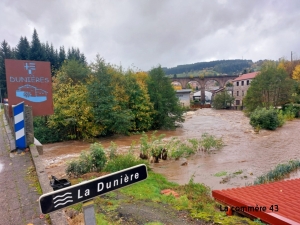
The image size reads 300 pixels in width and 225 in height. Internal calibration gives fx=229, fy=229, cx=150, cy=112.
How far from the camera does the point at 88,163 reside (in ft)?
29.4

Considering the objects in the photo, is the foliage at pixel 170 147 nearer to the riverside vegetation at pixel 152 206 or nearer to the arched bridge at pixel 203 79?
the riverside vegetation at pixel 152 206

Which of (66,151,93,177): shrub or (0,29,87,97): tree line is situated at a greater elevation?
(0,29,87,97): tree line

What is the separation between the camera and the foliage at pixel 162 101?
87.2ft

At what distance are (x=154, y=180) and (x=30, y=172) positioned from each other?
5.29m

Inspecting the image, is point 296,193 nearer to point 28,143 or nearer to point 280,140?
point 28,143

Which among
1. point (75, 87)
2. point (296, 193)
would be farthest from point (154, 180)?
point (75, 87)

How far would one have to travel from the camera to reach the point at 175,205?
5.63 meters

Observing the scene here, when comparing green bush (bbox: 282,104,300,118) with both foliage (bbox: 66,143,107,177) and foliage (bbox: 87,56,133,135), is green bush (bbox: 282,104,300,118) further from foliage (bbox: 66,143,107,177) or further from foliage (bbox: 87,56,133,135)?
foliage (bbox: 66,143,107,177)

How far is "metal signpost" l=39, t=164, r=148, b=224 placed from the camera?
4.11ft

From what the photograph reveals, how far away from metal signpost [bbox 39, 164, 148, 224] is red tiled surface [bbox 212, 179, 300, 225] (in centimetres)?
395

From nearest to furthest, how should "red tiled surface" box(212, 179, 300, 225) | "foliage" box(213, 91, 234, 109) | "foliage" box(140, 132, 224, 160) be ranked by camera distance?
A: "red tiled surface" box(212, 179, 300, 225) → "foliage" box(140, 132, 224, 160) → "foliage" box(213, 91, 234, 109)

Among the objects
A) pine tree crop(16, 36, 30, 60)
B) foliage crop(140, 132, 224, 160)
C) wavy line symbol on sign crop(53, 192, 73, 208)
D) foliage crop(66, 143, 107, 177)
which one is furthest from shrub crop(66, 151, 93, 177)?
pine tree crop(16, 36, 30, 60)

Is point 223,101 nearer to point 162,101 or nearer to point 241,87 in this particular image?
point 241,87

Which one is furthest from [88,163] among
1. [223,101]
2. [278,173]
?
[223,101]
